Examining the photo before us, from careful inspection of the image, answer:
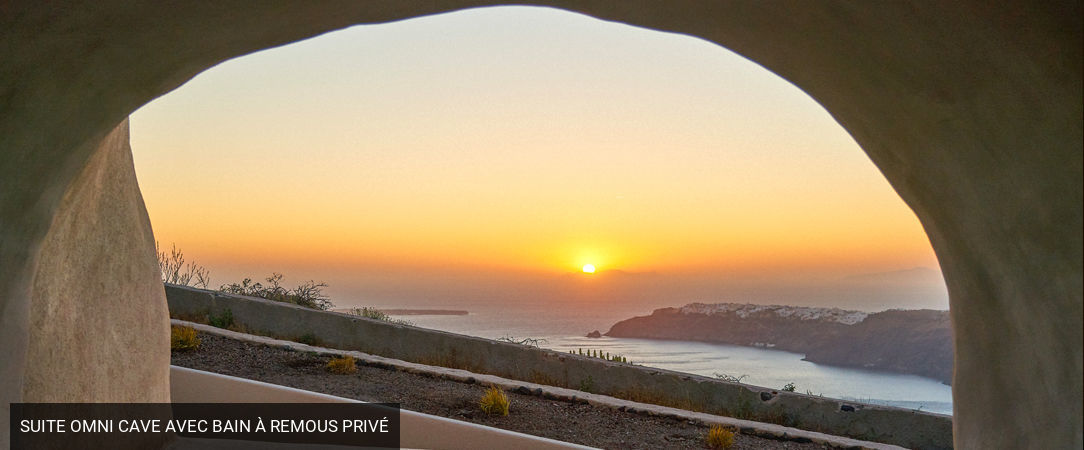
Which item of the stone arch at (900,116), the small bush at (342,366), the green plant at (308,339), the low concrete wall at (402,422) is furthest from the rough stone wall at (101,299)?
the green plant at (308,339)

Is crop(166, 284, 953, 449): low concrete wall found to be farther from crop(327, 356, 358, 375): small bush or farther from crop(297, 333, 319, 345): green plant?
crop(327, 356, 358, 375): small bush

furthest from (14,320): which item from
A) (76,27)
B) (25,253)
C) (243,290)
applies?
(243,290)

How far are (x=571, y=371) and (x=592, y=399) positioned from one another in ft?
6.87

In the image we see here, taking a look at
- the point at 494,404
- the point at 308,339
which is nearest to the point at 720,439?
the point at 494,404

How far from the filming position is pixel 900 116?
8.11 feet

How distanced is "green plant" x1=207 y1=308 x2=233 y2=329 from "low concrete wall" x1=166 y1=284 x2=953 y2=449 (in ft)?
0.35

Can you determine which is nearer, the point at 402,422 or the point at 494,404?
the point at 402,422

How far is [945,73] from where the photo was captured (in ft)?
→ 6.89

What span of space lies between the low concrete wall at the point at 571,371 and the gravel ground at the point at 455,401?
5.18 feet

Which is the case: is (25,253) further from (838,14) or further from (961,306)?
(961,306)

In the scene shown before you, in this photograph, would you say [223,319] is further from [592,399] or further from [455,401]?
[592,399]

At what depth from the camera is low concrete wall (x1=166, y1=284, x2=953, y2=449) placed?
8297 mm

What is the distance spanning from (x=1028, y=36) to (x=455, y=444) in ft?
17.2

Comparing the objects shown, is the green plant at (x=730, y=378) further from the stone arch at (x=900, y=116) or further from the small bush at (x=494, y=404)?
the stone arch at (x=900, y=116)
